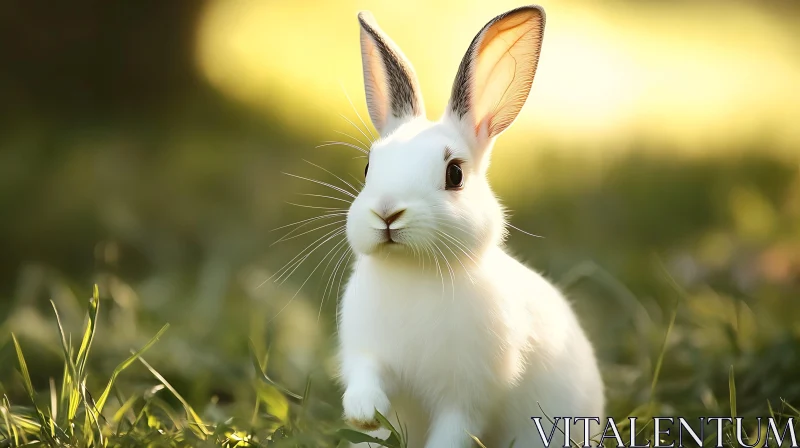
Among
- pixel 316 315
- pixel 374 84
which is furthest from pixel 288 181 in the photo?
pixel 374 84

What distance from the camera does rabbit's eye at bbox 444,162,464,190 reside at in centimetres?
292

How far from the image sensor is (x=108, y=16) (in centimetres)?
735

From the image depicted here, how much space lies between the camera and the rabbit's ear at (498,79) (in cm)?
311

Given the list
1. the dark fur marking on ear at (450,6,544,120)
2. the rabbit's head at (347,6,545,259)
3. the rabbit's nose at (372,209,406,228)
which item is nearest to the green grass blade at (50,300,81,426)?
the rabbit's head at (347,6,545,259)

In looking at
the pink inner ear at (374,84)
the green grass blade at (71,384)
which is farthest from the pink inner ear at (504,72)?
the green grass blade at (71,384)

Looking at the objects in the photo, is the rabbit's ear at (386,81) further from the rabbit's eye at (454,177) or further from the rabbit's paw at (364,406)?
the rabbit's paw at (364,406)

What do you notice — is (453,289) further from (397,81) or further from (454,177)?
(397,81)

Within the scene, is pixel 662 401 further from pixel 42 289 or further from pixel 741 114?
pixel 741 114

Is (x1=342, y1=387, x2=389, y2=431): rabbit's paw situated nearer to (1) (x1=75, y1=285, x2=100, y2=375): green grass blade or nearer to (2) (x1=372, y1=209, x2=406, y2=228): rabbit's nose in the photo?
(2) (x1=372, y1=209, x2=406, y2=228): rabbit's nose

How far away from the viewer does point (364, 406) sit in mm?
2791

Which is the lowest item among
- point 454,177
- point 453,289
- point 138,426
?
point 138,426

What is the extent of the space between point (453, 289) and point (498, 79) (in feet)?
2.55

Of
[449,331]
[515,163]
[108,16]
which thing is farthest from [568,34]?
[449,331]

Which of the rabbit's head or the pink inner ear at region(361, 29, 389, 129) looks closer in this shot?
the rabbit's head
